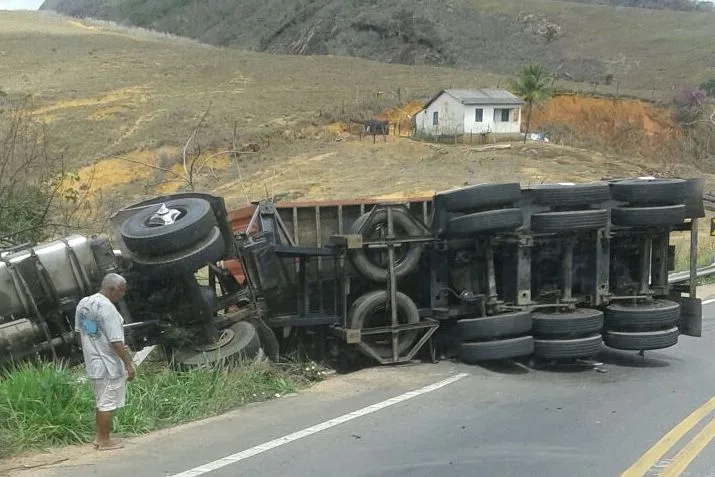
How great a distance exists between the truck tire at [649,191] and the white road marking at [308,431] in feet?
9.10

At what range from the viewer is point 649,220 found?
963 cm

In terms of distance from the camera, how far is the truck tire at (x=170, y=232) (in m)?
8.21

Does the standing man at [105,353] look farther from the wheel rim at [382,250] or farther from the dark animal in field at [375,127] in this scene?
the dark animal in field at [375,127]

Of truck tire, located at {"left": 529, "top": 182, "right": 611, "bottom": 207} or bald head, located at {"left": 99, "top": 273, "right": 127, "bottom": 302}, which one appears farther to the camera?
truck tire, located at {"left": 529, "top": 182, "right": 611, "bottom": 207}

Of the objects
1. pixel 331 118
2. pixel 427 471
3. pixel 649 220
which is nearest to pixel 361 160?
pixel 331 118

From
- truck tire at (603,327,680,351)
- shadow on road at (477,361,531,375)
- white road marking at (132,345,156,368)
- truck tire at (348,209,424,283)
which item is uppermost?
truck tire at (348,209,424,283)

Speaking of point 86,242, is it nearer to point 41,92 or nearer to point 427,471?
point 427,471

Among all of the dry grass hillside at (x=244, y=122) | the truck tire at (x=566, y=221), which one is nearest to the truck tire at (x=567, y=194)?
the truck tire at (x=566, y=221)

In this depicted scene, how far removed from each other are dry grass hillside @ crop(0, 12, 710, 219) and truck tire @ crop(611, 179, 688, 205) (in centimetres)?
1297

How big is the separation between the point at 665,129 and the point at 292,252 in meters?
61.1

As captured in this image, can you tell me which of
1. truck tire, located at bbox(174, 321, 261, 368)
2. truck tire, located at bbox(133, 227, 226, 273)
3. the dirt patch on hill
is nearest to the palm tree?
the dirt patch on hill

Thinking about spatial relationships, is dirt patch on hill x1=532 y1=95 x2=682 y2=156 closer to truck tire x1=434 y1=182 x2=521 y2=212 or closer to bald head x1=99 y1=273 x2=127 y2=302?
truck tire x1=434 y1=182 x2=521 y2=212

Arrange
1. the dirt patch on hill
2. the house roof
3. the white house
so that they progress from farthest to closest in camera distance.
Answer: the dirt patch on hill, the house roof, the white house

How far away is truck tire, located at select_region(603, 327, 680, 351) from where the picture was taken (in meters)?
9.59
